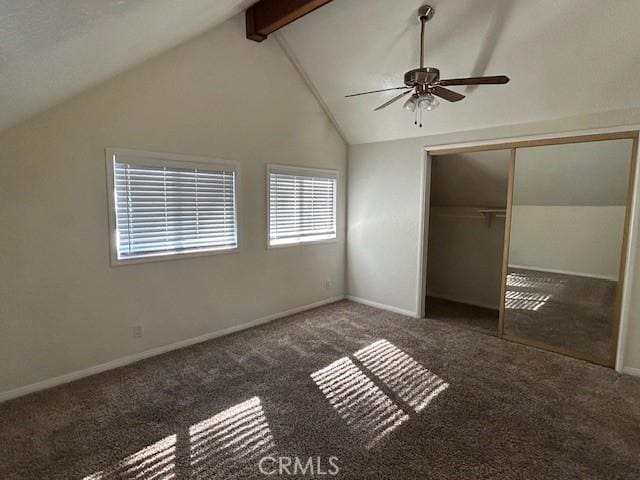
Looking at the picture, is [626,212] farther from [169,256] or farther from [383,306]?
[169,256]

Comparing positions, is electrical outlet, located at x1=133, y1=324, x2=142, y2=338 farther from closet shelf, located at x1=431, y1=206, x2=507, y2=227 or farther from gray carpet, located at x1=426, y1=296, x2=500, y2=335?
closet shelf, located at x1=431, y1=206, x2=507, y2=227

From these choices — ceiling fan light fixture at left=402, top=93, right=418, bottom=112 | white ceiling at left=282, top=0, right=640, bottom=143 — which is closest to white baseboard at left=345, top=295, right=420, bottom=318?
white ceiling at left=282, top=0, right=640, bottom=143

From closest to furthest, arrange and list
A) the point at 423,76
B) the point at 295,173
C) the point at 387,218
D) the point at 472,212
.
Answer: the point at 423,76 → the point at 295,173 → the point at 387,218 → the point at 472,212

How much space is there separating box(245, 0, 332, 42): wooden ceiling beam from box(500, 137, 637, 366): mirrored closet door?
8.32ft

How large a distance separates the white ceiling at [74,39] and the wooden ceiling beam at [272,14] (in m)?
0.53

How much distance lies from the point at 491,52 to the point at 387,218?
2.29 meters

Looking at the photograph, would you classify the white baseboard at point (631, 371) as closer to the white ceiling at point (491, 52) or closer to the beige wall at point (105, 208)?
the white ceiling at point (491, 52)

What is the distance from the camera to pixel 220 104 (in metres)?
3.68

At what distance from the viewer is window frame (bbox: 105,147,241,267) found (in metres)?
3.04

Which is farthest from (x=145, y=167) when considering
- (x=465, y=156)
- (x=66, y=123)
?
(x=465, y=156)

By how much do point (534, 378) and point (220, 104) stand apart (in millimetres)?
3975

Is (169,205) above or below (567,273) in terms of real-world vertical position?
above

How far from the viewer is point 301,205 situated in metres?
4.68

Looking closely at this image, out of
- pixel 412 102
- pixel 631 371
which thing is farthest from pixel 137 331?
pixel 631 371
